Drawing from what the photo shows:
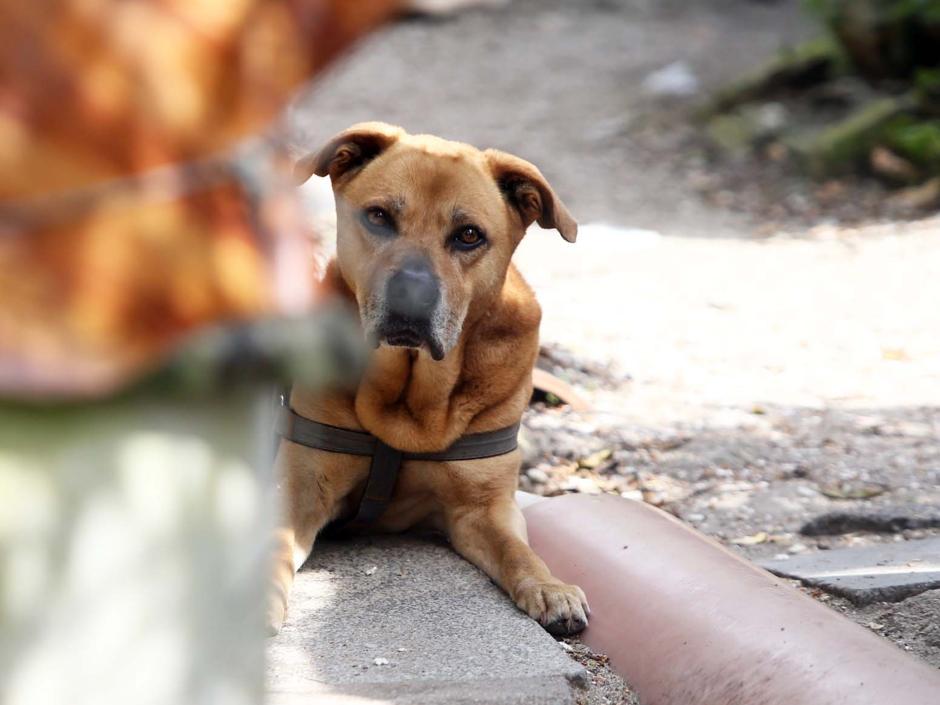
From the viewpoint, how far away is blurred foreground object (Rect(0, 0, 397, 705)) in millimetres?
745

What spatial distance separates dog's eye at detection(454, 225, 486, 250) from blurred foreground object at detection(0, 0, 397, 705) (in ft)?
9.75

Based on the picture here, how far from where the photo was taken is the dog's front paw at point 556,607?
3240 mm

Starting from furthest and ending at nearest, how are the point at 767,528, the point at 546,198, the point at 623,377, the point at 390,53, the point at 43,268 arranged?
the point at 390,53
the point at 623,377
the point at 767,528
the point at 546,198
the point at 43,268

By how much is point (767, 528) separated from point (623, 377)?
1727 millimetres

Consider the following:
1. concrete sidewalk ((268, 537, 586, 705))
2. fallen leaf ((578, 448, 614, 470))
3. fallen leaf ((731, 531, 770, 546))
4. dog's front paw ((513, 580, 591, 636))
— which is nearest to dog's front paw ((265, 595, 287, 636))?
concrete sidewalk ((268, 537, 586, 705))

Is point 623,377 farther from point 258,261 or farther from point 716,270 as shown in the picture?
point 258,261

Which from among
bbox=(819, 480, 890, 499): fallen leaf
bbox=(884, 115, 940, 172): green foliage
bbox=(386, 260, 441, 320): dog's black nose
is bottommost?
bbox=(819, 480, 890, 499): fallen leaf

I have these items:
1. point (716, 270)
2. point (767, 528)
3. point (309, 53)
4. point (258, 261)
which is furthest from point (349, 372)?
point (716, 270)

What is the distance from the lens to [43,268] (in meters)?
0.75

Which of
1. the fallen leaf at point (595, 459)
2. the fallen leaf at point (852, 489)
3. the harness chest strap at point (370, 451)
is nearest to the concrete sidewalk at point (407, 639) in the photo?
the harness chest strap at point (370, 451)

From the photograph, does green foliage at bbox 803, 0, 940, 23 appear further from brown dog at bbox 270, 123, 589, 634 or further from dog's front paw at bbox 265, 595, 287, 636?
dog's front paw at bbox 265, 595, 287, 636

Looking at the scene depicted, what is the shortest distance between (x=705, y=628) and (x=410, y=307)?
123cm

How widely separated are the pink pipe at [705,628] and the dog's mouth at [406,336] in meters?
0.66

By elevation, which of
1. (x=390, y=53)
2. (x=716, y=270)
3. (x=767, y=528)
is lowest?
(x=767, y=528)
